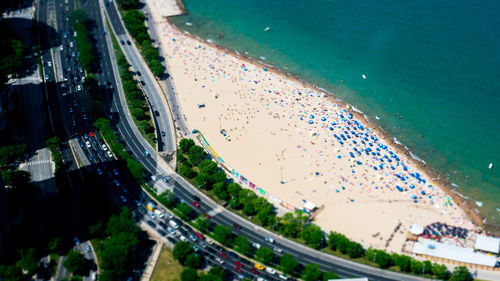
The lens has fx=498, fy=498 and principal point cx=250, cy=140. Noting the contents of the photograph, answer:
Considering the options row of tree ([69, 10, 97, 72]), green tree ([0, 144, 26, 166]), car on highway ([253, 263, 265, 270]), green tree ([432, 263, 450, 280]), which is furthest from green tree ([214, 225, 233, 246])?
row of tree ([69, 10, 97, 72])

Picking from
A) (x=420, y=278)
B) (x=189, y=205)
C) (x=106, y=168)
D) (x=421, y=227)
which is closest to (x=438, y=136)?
(x=421, y=227)

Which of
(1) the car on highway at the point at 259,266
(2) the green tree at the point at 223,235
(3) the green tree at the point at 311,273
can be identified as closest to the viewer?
(3) the green tree at the point at 311,273

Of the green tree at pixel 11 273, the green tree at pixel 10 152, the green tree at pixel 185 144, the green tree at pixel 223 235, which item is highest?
the green tree at pixel 185 144

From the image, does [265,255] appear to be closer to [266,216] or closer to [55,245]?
[266,216]

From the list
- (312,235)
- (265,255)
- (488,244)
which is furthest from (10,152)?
(488,244)

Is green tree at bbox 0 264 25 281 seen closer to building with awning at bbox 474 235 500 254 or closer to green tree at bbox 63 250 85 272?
green tree at bbox 63 250 85 272

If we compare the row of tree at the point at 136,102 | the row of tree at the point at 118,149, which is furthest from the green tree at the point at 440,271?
the row of tree at the point at 136,102

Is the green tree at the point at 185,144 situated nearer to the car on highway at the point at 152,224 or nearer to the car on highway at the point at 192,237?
the car on highway at the point at 152,224
